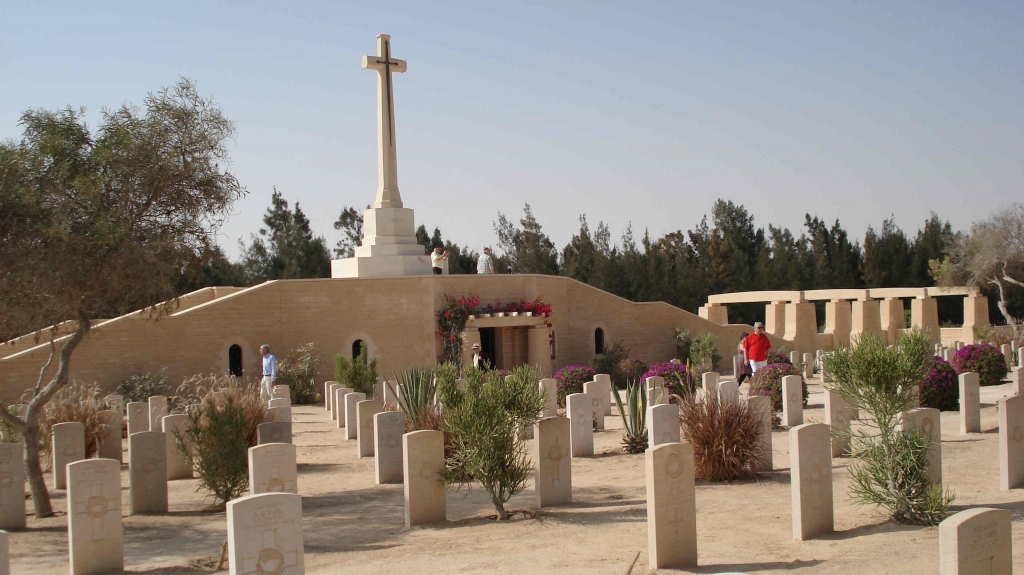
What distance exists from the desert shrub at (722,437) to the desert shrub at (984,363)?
1222cm

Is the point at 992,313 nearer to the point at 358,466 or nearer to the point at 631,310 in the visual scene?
the point at 631,310

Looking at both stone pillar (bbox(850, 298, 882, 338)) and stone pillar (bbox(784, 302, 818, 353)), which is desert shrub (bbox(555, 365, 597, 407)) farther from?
stone pillar (bbox(850, 298, 882, 338))

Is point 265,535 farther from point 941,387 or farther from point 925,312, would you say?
point 925,312

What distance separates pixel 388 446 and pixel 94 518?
4.17 m

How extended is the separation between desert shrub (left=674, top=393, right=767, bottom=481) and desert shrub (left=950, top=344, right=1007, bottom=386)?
12.2m

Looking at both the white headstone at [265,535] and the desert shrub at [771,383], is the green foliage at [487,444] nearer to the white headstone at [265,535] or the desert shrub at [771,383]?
the white headstone at [265,535]

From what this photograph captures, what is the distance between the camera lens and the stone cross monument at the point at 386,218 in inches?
986

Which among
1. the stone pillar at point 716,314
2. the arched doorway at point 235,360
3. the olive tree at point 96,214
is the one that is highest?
the olive tree at point 96,214

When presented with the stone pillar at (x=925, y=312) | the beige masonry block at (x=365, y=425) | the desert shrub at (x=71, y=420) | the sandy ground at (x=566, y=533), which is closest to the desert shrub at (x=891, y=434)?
the sandy ground at (x=566, y=533)

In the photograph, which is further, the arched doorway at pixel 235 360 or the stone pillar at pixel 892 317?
the stone pillar at pixel 892 317

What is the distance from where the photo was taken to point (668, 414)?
33.5ft

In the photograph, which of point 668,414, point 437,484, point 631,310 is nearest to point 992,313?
point 631,310

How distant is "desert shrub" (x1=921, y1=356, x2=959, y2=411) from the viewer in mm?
15172

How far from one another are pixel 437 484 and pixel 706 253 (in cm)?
4139
